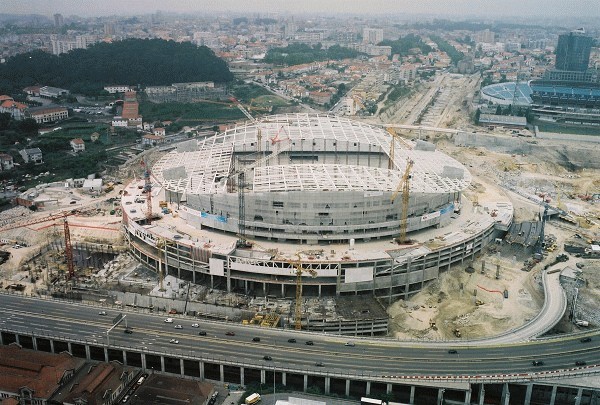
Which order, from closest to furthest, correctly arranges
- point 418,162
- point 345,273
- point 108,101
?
point 345,273 < point 418,162 < point 108,101

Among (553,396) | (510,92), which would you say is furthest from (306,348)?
(510,92)

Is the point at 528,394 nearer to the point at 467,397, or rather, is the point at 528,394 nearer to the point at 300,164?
the point at 467,397

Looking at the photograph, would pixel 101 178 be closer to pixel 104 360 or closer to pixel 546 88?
pixel 104 360

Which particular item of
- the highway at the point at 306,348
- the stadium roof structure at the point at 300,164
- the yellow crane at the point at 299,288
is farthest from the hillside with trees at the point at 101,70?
the yellow crane at the point at 299,288

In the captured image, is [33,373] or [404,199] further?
[404,199]

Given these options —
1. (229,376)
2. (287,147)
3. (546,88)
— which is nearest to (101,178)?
(287,147)
